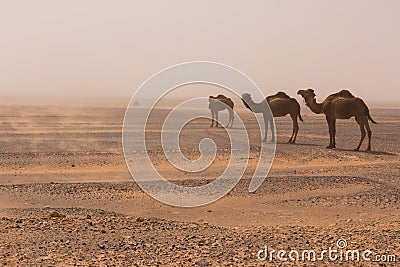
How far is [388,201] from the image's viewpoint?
36.3 feet

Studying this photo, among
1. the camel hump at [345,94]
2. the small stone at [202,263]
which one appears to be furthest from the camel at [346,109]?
the small stone at [202,263]

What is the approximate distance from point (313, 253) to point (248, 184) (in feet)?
20.9

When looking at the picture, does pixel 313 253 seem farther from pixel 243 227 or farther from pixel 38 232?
pixel 38 232

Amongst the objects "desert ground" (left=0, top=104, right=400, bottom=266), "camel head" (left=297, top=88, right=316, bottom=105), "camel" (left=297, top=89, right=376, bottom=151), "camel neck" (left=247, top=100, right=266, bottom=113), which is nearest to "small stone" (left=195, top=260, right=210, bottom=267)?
"desert ground" (left=0, top=104, right=400, bottom=266)

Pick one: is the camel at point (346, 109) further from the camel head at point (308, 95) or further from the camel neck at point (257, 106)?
the camel neck at point (257, 106)

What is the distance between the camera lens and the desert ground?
6.81 meters

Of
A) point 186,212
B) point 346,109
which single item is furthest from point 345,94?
point 186,212

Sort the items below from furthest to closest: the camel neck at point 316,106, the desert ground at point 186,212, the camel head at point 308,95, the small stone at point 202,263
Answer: the camel head at point 308,95 < the camel neck at point 316,106 < the desert ground at point 186,212 < the small stone at point 202,263

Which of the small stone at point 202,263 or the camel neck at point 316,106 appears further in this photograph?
the camel neck at point 316,106

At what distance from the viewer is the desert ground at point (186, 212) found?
681 centimetres

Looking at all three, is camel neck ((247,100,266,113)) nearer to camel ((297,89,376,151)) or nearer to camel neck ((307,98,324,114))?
camel neck ((307,98,324,114))

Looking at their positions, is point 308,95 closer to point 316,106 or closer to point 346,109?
point 316,106

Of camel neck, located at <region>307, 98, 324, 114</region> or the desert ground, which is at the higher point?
camel neck, located at <region>307, 98, 324, 114</region>

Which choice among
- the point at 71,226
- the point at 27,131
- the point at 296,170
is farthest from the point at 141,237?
the point at 27,131
